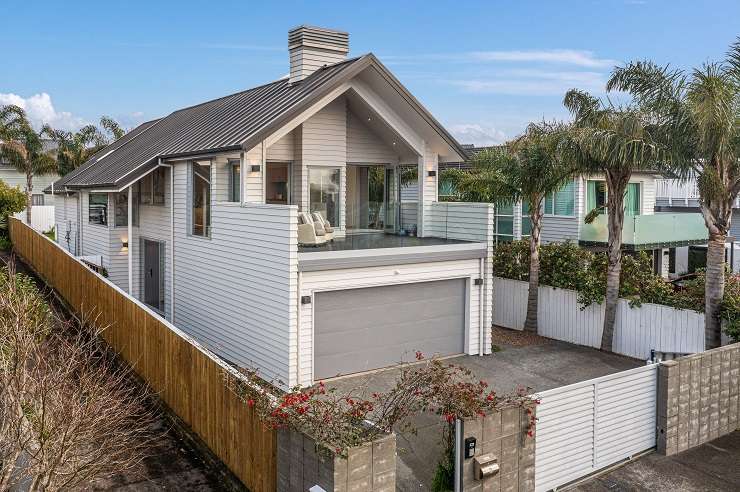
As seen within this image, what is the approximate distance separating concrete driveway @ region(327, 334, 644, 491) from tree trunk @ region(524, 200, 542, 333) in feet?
1.98

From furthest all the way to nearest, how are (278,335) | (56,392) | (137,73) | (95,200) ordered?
1. (137,73)
2. (95,200)
3. (278,335)
4. (56,392)

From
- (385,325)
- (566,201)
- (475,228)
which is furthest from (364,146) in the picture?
(566,201)

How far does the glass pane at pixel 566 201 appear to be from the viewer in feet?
85.2

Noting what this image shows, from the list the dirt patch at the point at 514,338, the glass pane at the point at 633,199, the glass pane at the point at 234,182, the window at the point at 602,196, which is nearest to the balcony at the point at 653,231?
the window at the point at 602,196

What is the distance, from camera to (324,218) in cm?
1781

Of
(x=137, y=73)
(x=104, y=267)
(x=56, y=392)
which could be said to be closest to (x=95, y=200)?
(x=104, y=267)

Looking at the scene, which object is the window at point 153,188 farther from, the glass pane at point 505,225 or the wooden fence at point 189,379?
the glass pane at point 505,225

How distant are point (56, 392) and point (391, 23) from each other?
71.2 feet

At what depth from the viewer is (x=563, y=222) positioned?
2625 centimetres

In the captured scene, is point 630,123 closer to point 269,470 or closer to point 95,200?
point 269,470

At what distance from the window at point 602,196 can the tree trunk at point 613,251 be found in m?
8.66

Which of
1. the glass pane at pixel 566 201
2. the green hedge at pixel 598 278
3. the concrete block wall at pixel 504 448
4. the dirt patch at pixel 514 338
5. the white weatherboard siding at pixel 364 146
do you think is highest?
the white weatherboard siding at pixel 364 146

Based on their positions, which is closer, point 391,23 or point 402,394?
point 402,394

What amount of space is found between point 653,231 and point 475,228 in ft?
33.3
